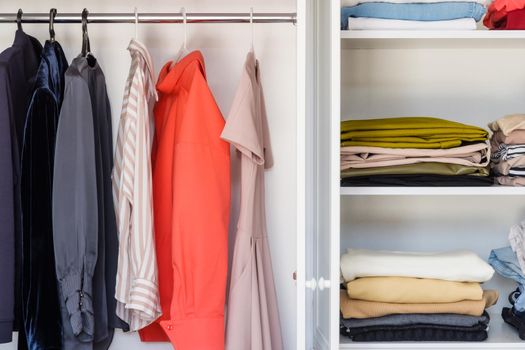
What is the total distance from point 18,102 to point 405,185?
1067mm

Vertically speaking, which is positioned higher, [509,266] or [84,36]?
[84,36]

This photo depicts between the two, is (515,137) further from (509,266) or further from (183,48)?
(183,48)

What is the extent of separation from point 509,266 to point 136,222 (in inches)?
41.1

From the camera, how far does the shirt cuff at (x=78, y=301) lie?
1635mm

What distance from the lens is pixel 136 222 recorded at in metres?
1.72

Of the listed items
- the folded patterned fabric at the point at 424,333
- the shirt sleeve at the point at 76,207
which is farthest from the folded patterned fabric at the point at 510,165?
the shirt sleeve at the point at 76,207

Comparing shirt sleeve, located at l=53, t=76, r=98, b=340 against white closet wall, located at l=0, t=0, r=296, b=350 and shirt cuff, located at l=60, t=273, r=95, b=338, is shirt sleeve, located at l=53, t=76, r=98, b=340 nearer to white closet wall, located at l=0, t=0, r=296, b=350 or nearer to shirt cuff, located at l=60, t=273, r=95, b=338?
shirt cuff, located at l=60, t=273, r=95, b=338

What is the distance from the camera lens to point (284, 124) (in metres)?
2.08

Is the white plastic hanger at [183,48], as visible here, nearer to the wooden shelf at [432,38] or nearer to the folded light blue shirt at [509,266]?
the wooden shelf at [432,38]

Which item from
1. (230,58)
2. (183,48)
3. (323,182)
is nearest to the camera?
(323,182)

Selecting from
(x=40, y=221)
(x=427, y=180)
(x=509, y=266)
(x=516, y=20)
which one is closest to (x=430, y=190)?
(x=427, y=180)

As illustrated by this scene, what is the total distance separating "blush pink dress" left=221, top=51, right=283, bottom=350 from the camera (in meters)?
1.80

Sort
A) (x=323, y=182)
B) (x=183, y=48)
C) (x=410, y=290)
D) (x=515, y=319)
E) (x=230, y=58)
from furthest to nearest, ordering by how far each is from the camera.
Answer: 1. (x=230, y=58)
2. (x=183, y=48)
3. (x=515, y=319)
4. (x=410, y=290)
5. (x=323, y=182)

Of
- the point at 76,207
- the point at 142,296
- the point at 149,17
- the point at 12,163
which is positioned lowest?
the point at 142,296
